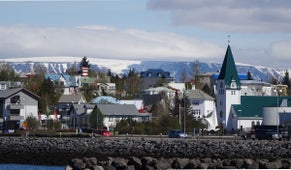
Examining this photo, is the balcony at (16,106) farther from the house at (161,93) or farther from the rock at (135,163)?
the rock at (135,163)

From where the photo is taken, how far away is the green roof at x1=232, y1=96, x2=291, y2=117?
98.6 m

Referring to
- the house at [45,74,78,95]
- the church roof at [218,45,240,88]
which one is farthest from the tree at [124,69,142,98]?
the church roof at [218,45,240,88]

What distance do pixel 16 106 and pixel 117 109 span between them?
38.9 feet

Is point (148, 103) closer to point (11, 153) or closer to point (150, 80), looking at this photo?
point (150, 80)

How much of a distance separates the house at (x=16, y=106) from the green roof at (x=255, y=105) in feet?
78.4

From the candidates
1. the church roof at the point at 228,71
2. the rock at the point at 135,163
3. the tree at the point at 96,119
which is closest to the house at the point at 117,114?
the tree at the point at 96,119

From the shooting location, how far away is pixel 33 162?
154ft

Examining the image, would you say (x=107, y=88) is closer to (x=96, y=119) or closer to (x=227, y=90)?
(x=227, y=90)

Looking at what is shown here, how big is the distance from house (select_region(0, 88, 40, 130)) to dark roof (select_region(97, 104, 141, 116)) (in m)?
8.31

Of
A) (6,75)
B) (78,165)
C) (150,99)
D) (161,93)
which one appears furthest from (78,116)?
(78,165)

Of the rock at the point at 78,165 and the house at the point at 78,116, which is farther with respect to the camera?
the house at the point at 78,116

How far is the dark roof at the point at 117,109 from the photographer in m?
96.7

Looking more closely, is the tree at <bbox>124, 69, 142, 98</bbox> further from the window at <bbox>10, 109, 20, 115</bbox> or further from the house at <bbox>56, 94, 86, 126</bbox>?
the window at <bbox>10, 109, 20, 115</bbox>

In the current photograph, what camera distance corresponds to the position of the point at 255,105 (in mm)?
100562
